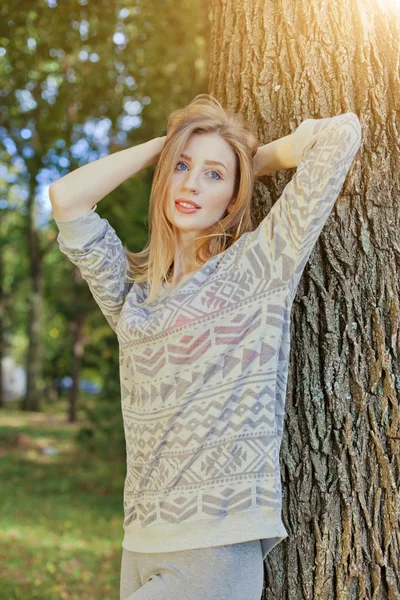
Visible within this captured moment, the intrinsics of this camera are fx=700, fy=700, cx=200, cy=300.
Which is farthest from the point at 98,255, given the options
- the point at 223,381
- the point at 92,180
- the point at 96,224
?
the point at 223,381

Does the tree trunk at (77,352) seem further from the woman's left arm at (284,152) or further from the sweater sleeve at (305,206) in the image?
the sweater sleeve at (305,206)

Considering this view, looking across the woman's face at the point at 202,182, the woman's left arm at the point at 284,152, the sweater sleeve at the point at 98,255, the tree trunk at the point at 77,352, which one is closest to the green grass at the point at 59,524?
the tree trunk at the point at 77,352

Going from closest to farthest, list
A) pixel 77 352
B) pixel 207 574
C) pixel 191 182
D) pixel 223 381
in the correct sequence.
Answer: pixel 207 574 → pixel 223 381 → pixel 191 182 → pixel 77 352

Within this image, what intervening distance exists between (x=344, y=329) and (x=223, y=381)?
625 millimetres

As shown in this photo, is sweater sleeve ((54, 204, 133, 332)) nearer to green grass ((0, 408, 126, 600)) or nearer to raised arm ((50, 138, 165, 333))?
raised arm ((50, 138, 165, 333))

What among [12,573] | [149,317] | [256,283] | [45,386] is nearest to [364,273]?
[256,283]

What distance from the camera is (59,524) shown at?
8.12 m

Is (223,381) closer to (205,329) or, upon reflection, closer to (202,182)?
(205,329)

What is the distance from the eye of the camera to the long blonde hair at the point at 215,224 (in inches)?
96.7

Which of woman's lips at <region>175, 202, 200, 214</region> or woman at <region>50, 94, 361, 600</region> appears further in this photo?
woman's lips at <region>175, 202, 200, 214</region>

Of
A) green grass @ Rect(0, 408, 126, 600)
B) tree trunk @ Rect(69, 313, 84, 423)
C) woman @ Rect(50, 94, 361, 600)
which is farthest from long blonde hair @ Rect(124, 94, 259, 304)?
tree trunk @ Rect(69, 313, 84, 423)

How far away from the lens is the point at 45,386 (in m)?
30.5

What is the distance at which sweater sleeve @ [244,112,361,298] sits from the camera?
213 centimetres

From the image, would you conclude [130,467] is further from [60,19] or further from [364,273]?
[60,19]
